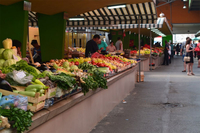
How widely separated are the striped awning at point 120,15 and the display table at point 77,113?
31.7ft

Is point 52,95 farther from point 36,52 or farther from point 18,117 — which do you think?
point 36,52

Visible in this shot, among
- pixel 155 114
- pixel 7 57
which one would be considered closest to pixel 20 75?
pixel 7 57

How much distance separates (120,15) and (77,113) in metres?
13.8

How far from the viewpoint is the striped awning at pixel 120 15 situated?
16.3 metres

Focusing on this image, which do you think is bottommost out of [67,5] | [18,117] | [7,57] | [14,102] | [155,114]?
[155,114]

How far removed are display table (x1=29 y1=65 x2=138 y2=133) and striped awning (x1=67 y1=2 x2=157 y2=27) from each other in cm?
965

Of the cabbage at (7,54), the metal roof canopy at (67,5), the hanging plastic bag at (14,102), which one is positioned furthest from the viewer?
the metal roof canopy at (67,5)

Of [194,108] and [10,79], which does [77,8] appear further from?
[10,79]

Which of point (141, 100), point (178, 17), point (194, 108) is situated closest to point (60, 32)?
point (141, 100)

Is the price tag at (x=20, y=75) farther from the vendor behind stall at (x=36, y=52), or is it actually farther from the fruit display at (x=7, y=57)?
the vendor behind stall at (x=36, y=52)

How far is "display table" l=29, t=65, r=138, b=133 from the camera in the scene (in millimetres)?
3346

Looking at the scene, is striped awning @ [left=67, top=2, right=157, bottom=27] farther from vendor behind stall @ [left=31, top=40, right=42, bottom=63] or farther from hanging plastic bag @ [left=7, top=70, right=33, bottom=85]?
hanging plastic bag @ [left=7, top=70, right=33, bottom=85]

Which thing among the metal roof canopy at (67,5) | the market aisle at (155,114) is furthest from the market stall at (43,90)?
the metal roof canopy at (67,5)

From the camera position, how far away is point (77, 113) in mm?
4586
